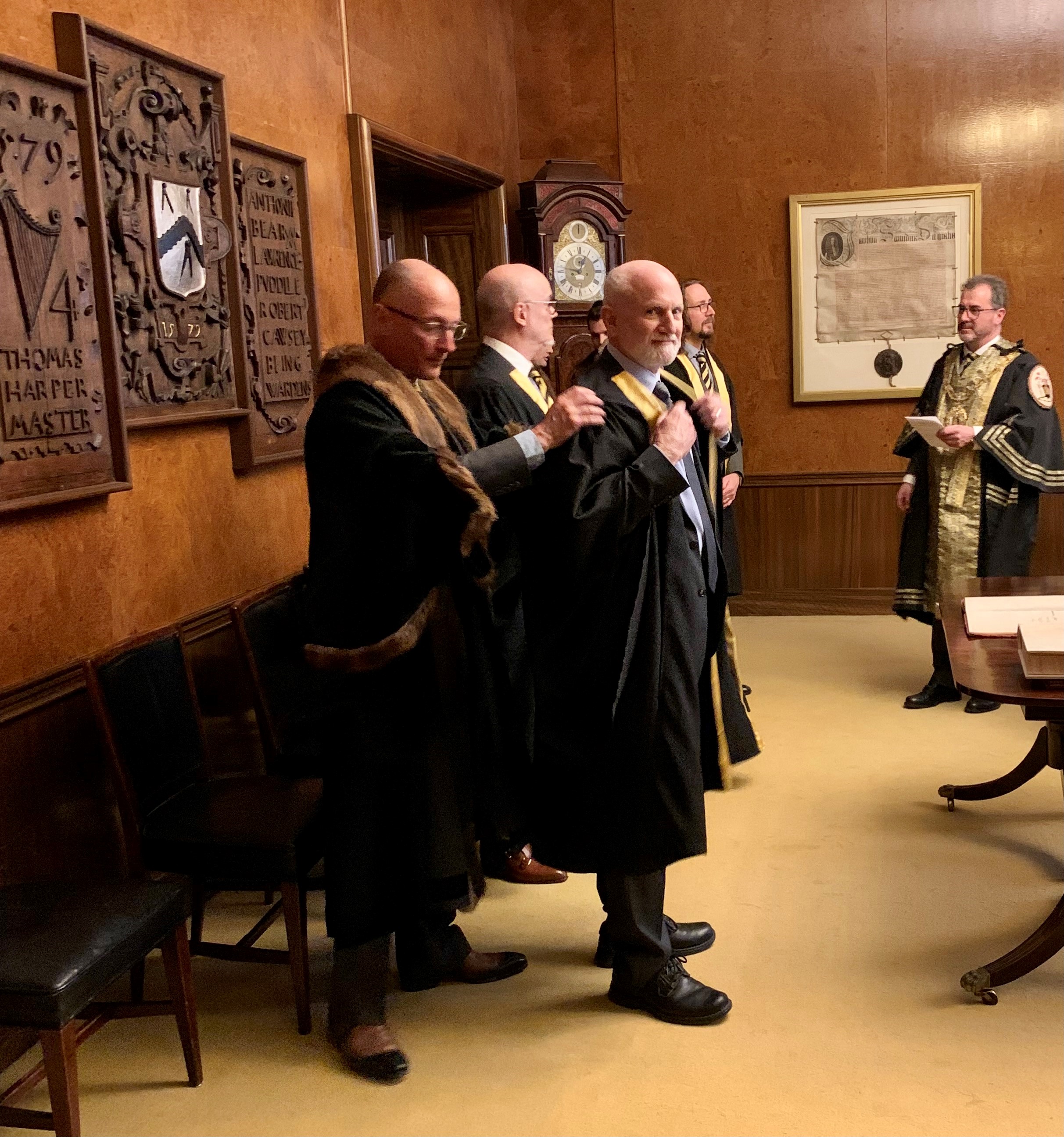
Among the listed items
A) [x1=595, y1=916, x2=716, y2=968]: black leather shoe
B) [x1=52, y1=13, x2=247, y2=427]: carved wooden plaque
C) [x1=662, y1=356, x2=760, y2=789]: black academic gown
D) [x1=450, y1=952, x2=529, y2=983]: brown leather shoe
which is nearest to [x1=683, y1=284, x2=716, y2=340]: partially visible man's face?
[x1=662, y1=356, x2=760, y2=789]: black academic gown

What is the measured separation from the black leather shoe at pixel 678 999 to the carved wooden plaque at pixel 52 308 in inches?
66.2

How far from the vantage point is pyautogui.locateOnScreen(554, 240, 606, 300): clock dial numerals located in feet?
21.0

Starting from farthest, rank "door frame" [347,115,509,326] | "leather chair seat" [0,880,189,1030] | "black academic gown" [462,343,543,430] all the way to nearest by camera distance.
Result: 1. "door frame" [347,115,509,326]
2. "black academic gown" [462,343,543,430]
3. "leather chair seat" [0,880,189,1030]

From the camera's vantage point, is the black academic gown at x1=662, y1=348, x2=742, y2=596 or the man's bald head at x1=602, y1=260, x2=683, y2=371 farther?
the black academic gown at x1=662, y1=348, x2=742, y2=596

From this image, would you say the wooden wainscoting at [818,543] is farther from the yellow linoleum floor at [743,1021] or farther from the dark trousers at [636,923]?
the dark trousers at [636,923]

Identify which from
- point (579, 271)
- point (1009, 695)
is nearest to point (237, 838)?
point (1009, 695)

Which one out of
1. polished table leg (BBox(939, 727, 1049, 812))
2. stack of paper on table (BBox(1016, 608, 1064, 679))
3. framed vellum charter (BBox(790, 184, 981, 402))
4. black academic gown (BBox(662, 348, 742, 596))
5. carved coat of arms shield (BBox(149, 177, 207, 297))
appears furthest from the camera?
framed vellum charter (BBox(790, 184, 981, 402))

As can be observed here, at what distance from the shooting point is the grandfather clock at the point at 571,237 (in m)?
6.38

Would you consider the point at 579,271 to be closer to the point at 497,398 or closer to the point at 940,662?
the point at 940,662

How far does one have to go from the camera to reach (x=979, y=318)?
16.3 feet

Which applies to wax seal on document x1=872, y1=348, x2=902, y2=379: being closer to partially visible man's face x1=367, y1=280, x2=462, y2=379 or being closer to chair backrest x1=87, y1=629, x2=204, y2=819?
partially visible man's face x1=367, y1=280, x2=462, y2=379

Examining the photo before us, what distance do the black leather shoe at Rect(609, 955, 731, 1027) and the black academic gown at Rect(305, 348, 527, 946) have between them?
18.5 inches

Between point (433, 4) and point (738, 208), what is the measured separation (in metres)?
2.04

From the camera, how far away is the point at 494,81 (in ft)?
21.3
